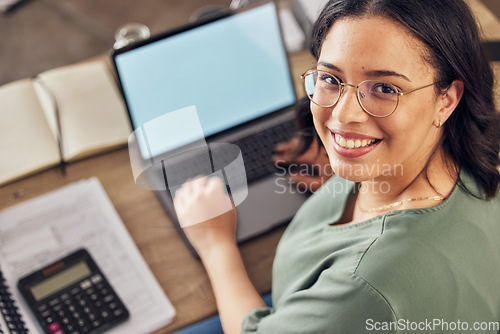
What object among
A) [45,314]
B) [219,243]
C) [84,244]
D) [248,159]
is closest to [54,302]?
[45,314]

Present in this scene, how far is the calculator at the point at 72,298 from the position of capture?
93 centimetres

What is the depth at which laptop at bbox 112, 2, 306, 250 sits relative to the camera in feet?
3.61

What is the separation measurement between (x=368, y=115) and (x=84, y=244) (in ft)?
2.08

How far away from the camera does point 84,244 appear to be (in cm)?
106

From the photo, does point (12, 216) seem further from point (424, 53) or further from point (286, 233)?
point (424, 53)

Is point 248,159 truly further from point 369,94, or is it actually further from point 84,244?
point 369,94

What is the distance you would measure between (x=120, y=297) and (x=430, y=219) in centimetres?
57

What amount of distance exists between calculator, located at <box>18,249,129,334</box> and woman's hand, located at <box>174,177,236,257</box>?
19 centimetres

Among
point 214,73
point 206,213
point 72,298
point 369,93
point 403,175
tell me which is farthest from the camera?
point 214,73

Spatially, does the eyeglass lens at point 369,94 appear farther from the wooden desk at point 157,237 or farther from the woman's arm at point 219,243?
the woman's arm at point 219,243

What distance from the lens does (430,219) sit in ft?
2.51

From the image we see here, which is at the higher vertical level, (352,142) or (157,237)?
(352,142)

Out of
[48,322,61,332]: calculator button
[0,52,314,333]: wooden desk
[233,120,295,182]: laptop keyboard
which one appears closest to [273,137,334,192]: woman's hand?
[233,120,295,182]: laptop keyboard

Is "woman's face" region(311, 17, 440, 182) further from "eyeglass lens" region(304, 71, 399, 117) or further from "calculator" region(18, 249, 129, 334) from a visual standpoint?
"calculator" region(18, 249, 129, 334)
